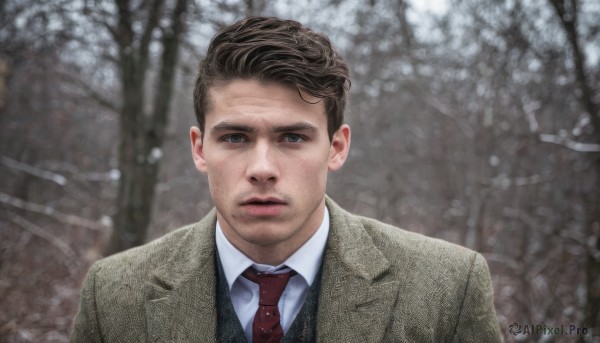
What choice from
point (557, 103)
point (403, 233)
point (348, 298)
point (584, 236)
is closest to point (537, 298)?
point (584, 236)

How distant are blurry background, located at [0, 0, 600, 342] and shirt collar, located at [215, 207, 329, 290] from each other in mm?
3005

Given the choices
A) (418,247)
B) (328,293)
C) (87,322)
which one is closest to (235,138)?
(328,293)

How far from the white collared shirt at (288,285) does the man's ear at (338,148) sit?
1.26ft

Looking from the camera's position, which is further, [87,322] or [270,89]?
[87,322]

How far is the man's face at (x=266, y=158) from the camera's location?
6.97 ft

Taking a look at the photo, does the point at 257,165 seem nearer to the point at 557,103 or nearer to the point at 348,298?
the point at 348,298

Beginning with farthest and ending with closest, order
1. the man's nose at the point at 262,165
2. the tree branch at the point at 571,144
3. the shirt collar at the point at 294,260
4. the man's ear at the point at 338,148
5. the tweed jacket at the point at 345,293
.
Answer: the tree branch at the point at 571,144
the man's ear at the point at 338,148
the shirt collar at the point at 294,260
the tweed jacket at the point at 345,293
the man's nose at the point at 262,165

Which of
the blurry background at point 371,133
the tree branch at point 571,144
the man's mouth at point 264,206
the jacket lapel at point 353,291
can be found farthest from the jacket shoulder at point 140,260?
the tree branch at point 571,144

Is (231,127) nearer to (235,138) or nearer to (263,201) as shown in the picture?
(235,138)

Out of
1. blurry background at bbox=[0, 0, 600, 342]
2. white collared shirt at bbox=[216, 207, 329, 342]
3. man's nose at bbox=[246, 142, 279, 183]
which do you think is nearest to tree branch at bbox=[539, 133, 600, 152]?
blurry background at bbox=[0, 0, 600, 342]

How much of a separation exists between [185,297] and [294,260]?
57 centimetres

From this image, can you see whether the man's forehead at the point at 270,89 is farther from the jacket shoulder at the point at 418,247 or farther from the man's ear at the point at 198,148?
the jacket shoulder at the point at 418,247

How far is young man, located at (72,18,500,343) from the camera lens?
217 centimetres

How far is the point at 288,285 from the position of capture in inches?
91.4
